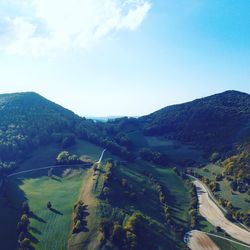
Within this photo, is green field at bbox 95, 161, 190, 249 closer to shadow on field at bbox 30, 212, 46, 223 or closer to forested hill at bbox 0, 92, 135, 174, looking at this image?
shadow on field at bbox 30, 212, 46, 223

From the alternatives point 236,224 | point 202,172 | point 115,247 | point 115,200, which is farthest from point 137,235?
point 202,172

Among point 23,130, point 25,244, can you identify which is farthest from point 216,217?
point 23,130

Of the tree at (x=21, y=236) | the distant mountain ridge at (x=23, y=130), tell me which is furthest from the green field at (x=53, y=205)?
the distant mountain ridge at (x=23, y=130)

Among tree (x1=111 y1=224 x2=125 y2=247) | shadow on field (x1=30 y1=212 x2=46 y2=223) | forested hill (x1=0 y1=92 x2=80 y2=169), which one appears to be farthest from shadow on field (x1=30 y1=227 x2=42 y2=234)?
forested hill (x1=0 y1=92 x2=80 y2=169)

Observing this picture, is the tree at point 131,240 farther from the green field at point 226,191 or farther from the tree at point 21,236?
the green field at point 226,191

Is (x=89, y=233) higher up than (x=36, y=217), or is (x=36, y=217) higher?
(x=36, y=217)

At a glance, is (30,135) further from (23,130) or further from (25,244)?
(25,244)
